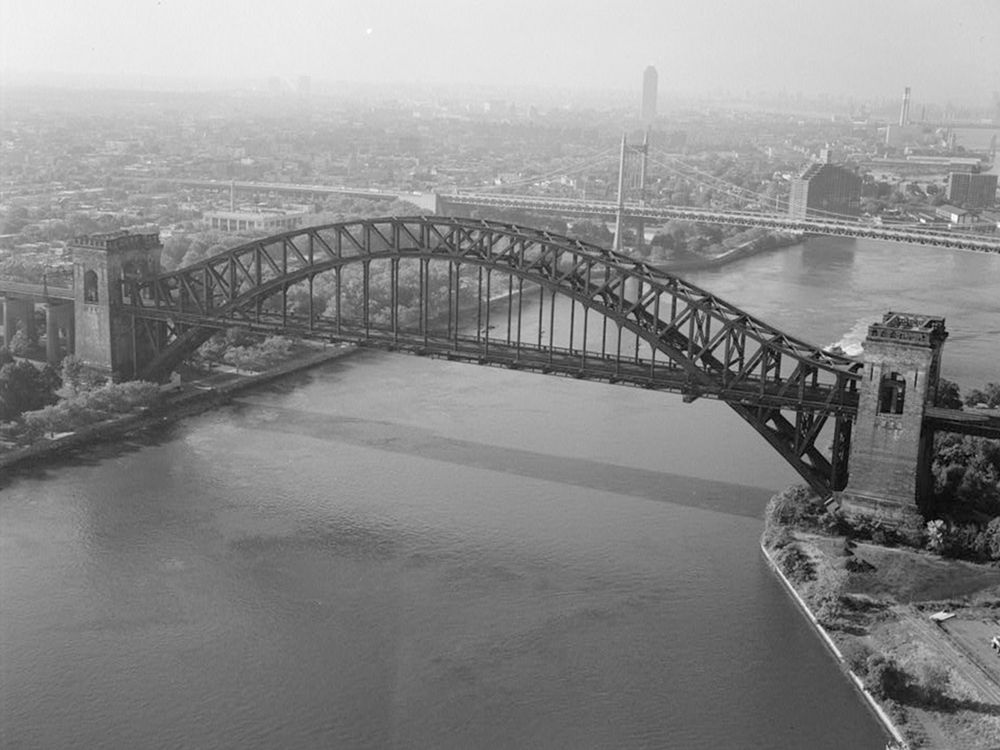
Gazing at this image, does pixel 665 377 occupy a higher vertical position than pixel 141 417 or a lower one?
higher

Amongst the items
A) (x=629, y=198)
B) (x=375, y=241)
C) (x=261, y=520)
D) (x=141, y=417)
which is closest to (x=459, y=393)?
(x=141, y=417)

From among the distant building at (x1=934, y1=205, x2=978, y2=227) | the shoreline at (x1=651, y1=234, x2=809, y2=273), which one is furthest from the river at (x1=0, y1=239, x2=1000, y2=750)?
the distant building at (x1=934, y1=205, x2=978, y2=227)

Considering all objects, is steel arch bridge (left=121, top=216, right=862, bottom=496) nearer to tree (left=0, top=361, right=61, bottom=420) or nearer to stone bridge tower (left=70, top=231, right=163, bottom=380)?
stone bridge tower (left=70, top=231, right=163, bottom=380)

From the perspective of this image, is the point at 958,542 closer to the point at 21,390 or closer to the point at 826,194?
the point at 21,390

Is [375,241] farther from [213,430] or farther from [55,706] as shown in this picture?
[55,706]

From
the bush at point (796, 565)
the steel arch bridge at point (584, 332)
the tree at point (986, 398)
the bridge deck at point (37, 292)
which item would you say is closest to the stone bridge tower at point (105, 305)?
the steel arch bridge at point (584, 332)

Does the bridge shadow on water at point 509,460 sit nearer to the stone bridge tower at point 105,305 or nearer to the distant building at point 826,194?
the stone bridge tower at point 105,305
